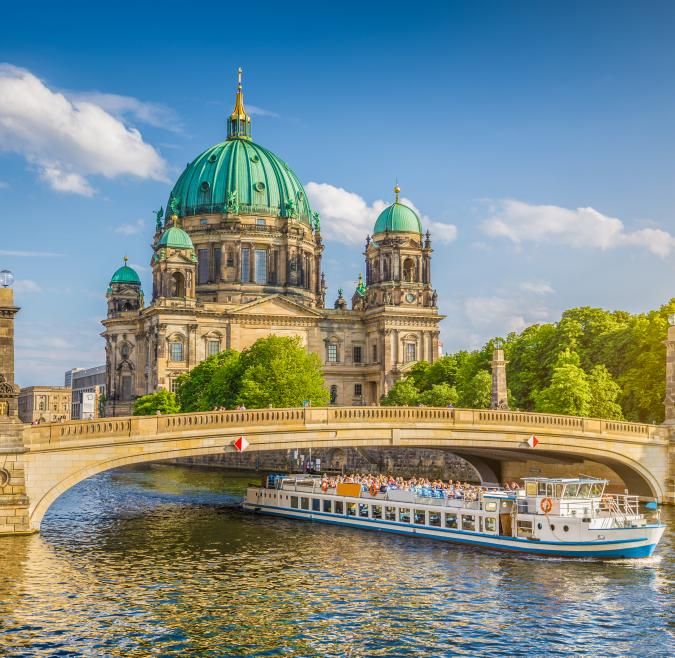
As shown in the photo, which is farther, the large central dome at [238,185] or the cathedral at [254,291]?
the large central dome at [238,185]

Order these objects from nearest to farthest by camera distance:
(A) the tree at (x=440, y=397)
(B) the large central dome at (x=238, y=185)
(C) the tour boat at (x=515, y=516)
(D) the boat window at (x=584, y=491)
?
(C) the tour boat at (x=515, y=516) < (D) the boat window at (x=584, y=491) < (A) the tree at (x=440, y=397) < (B) the large central dome at (x=238, y=185)

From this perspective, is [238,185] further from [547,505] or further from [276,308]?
[547,505]

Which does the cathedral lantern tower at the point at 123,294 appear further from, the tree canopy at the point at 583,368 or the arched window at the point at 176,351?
the tree canopy at the point at 583,368

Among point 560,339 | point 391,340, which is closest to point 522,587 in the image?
point 560,339

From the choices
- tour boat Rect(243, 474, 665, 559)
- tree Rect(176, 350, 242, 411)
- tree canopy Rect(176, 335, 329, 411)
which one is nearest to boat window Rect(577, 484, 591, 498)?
tour boat Rect(243, 474, 665, 559)

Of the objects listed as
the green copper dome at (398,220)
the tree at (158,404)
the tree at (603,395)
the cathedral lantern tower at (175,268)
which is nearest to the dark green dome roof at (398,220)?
the green copper dome at (398,220)

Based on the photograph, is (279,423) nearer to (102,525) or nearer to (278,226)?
(102,525)

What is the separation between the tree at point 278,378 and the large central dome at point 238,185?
46.0 m

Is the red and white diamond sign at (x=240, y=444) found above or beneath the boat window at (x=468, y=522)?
above

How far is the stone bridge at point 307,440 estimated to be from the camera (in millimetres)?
43188

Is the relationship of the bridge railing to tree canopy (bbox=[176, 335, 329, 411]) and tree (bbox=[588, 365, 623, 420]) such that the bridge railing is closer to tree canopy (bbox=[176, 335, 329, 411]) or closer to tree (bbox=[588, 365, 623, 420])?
tree (bbox=[588, 365, 623, 420])

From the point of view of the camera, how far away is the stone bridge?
43188 mm

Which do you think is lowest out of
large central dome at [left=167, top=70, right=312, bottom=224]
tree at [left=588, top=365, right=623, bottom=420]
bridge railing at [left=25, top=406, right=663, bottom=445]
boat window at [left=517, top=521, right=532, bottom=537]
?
boat window at [left=517, top=521, right=532, bottom=537]

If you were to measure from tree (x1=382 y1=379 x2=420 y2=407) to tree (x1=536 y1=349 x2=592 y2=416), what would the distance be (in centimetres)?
2853
